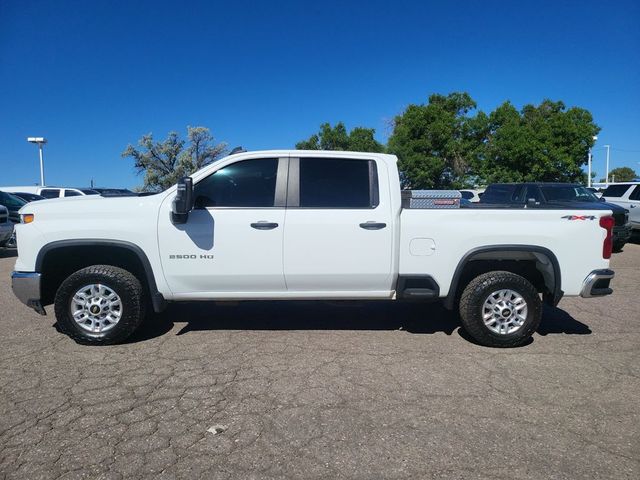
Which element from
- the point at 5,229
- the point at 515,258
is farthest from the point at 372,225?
the point at 5,229

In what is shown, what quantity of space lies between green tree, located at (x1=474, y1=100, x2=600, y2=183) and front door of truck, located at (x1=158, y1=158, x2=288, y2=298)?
24.2 meters

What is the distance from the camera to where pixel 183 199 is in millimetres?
4441

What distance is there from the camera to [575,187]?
12297 mm

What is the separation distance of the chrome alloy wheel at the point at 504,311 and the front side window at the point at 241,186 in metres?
2.48

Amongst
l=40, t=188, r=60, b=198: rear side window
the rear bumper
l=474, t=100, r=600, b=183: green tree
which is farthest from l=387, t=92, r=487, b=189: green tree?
l=40, t=188, r=60, b=198: rear side window

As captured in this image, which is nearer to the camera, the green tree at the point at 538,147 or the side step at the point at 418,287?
the side step at the point at 418,287

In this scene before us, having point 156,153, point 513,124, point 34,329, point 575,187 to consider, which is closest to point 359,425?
point 34,329

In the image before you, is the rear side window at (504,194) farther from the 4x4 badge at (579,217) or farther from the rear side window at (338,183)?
the rear side window at (338,183)

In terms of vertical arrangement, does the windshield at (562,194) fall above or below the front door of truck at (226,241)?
above

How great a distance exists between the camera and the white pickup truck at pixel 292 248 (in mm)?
4676

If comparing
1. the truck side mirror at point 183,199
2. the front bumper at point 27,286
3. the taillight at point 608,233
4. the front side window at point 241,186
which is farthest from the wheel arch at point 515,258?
the front bumper at point 27,286

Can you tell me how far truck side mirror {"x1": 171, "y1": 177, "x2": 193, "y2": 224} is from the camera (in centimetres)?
441

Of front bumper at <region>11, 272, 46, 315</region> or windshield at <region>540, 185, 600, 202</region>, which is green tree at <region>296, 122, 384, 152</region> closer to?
windshield at <region>540, 185, 600, 202</region>

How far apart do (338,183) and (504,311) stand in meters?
2.16
